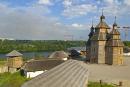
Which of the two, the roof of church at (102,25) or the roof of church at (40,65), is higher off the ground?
the roof of church at (102,25)

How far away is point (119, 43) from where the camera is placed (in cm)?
3984

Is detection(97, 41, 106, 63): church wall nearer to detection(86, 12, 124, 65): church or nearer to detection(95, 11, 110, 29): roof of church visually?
detection(86, 12, 124, 65): church

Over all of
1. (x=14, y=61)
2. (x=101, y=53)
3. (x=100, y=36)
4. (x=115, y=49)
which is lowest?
(x=14, y=61)

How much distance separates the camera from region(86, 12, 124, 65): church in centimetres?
3944

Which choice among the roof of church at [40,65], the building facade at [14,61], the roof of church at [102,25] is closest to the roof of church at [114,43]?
the roof of church at [102,25]

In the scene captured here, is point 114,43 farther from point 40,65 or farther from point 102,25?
point 40,65

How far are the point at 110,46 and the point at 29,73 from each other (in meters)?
12.6

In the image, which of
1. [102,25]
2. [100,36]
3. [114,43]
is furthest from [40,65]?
[102,25]

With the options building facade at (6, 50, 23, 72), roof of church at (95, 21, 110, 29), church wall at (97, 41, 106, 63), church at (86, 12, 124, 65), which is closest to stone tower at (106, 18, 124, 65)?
church at (86, 12, 124, 65)

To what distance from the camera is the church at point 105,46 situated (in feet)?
129

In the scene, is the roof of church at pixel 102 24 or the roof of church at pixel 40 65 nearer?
the roof of church at pixel 40 65

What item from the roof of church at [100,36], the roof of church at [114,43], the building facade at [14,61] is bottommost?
the building facade at [14,61]

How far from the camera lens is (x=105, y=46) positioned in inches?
1601

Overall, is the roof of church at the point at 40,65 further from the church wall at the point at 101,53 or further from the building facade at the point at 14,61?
the building facade at the point at 14,61
